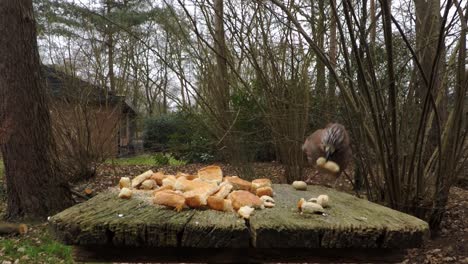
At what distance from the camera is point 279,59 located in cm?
726

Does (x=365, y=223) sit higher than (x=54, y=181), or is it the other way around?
(x=365, y=223)

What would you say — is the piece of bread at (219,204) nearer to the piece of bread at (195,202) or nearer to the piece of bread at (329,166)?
the piece of bread at (195,202)

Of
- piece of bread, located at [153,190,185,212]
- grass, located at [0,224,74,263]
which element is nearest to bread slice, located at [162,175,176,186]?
piece of bread, located at [153,190,185,212]

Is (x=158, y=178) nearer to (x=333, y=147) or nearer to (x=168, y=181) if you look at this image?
(x=168, y=181)

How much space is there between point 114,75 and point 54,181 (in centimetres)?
573

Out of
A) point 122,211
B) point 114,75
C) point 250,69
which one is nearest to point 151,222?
point 122,211

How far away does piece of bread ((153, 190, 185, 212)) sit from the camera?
1.87 m

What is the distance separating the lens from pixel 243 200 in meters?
1.98

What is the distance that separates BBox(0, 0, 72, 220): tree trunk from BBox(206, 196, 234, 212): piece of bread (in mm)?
5575

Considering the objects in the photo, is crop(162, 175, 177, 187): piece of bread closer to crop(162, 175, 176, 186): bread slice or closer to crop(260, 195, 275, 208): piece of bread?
crop(162, 175, 176, 186): bread slice

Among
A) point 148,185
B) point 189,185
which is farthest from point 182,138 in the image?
point 189,185

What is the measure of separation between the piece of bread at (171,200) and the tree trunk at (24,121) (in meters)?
5.45

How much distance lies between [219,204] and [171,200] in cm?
19

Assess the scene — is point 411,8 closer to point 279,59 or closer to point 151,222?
point 279,59
